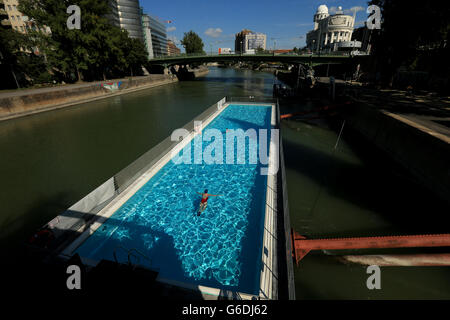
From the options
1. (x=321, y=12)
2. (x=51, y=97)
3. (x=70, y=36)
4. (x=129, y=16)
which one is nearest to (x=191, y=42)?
(x=129, y=16)

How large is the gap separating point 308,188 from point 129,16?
5497 inches

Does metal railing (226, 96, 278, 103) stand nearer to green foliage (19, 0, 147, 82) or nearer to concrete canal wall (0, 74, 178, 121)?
concrete canal wall (0, 74, 178, 121)

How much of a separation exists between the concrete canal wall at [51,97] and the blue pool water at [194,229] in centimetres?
2824

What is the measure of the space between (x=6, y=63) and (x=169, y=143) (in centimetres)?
3671

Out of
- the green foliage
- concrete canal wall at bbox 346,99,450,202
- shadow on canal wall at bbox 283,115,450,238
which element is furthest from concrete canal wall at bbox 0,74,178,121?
concrete canal wall at bbox 346,99,450,202

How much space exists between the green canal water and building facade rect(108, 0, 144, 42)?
356ft

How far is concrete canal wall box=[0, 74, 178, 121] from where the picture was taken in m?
27.3

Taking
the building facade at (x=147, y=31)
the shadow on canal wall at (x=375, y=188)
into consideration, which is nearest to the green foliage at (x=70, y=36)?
the shadow on canal wall at (x=375, y=188)

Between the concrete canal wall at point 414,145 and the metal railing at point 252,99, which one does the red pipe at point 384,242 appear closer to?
the concrete canal wall at point 414,145

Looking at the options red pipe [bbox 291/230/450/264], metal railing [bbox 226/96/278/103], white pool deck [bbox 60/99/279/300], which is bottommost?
Result: white pool deck [bbox 60/99/279/300]

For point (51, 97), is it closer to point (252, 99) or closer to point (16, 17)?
point (252, 99)

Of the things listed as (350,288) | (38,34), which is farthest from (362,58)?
(38,34)

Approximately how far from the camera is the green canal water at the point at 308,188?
26.8ft

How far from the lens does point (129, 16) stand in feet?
364
